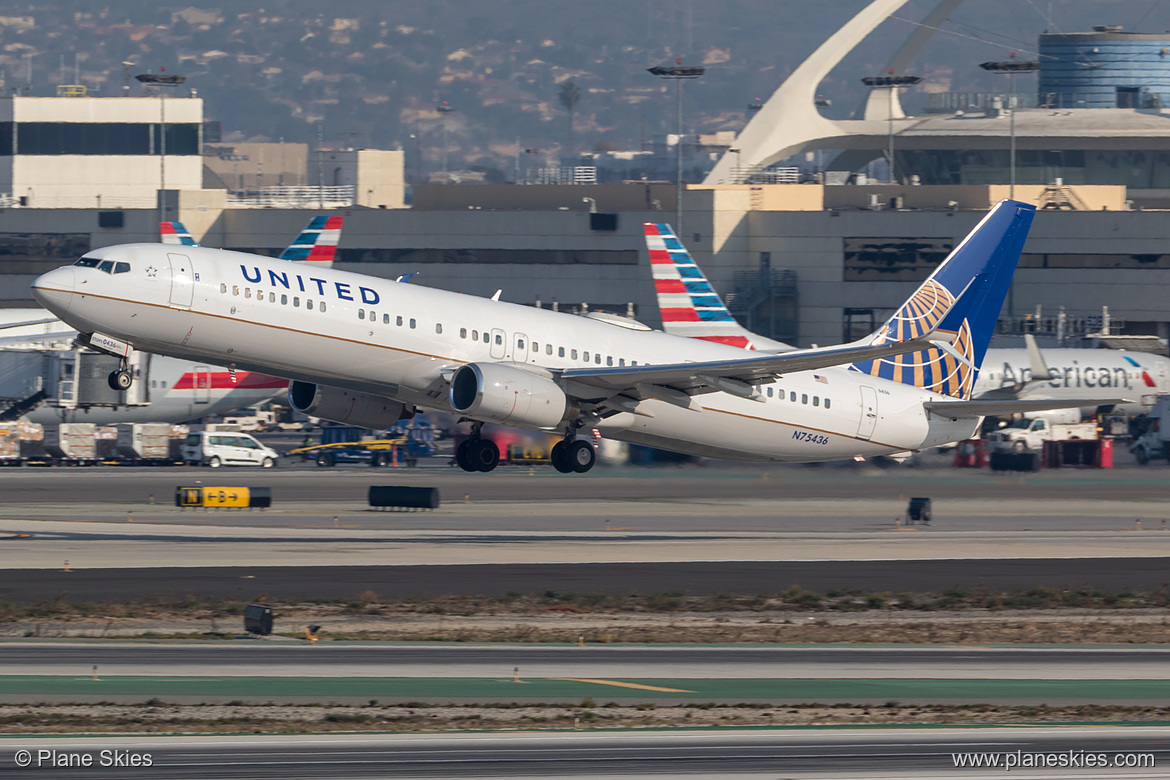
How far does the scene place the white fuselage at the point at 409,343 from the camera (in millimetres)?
41094

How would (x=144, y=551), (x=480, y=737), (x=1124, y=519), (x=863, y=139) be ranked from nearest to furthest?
1. (x=480, y=737)
2. (x=144, y=551)
3. (x=1124, y=519)
4. (x=863, y=139)

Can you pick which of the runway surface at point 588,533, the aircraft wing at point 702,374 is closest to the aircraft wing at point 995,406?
the runway surface at point 588,533

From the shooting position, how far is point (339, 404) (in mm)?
47625

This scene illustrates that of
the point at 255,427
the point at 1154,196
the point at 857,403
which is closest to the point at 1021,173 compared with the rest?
the point at 1154,196

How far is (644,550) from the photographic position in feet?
179

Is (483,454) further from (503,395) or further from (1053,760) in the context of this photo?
(1053,760)

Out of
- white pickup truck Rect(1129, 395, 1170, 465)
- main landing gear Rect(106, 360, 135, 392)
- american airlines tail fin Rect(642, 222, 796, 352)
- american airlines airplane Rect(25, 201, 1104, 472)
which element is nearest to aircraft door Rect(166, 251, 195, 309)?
american airlines airplane Rect(25, 201, 1104, 472)

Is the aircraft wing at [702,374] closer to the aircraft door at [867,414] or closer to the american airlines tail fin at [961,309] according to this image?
the aircraft door at [867,414]

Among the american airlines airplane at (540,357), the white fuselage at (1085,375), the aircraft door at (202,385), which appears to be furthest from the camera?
the white fuselage at (1085,375)

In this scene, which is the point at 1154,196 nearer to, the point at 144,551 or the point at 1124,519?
the point at 1124,519

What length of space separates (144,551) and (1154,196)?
137743mm

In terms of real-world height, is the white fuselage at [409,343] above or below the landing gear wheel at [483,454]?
above

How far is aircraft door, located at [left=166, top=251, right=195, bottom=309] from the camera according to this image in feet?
135

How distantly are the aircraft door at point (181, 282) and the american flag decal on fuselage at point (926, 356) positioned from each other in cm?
2471
